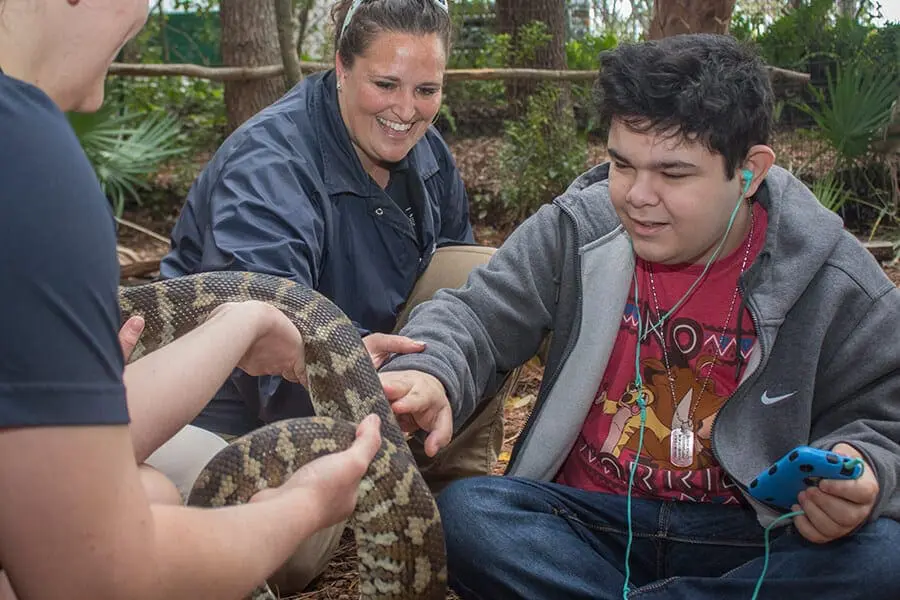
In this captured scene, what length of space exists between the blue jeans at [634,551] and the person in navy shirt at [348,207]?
1.93 feet

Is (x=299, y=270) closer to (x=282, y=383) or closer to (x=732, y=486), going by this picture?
(x=282, y=383)

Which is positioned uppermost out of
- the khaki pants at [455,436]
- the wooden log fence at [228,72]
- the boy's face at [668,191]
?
the wooden log fence at [228,72]

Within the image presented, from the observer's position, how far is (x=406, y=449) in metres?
3.14

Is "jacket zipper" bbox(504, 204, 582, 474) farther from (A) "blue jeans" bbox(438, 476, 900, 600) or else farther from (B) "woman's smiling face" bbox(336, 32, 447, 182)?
(B) "woman's smiling face" bbox(336, 32, 447, 182)

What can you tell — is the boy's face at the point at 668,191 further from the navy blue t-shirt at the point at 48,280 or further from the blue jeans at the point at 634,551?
the navy blue t-shirt at the point at 48,280

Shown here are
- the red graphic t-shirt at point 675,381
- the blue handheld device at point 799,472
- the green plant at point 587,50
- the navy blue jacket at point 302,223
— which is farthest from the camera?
the green plant at point 587,50

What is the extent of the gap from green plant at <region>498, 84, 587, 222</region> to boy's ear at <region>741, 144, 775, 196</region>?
5527 millimetres

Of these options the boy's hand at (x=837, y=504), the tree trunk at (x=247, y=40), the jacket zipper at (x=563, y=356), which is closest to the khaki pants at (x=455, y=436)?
the jacket zipper at (x=563, y=356)

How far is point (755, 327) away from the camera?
3.13 m

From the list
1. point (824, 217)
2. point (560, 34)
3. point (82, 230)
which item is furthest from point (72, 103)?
point (560, 34)

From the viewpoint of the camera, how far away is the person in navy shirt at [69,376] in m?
1.57

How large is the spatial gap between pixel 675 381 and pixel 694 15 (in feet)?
9.30

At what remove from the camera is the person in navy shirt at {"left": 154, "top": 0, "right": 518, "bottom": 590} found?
375cm

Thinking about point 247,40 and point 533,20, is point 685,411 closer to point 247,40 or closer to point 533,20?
point 247,40
